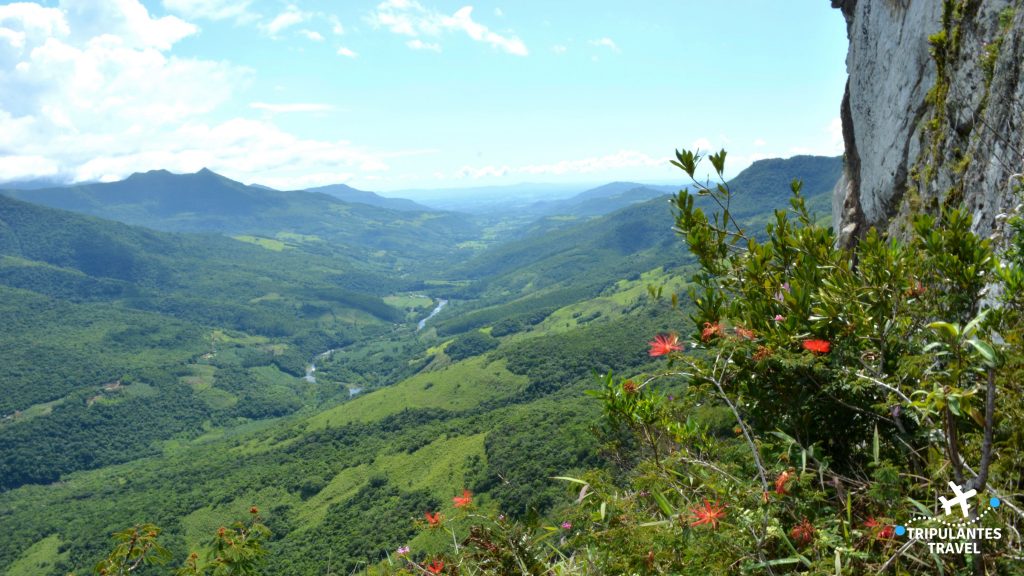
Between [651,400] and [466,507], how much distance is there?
2107mm

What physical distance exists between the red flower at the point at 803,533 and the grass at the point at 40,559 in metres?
132

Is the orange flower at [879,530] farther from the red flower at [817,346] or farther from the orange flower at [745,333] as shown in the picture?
the orange flower at [745,333]

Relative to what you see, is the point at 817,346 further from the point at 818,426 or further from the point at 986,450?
the point at 986,450

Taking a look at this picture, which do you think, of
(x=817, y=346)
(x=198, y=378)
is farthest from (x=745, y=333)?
(x=198, y=378)

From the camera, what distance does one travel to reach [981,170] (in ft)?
27.8

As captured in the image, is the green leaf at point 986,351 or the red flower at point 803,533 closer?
the green leaf at point 986,351

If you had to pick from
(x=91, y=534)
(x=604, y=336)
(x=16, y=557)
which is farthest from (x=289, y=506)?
(x=604, y=336)

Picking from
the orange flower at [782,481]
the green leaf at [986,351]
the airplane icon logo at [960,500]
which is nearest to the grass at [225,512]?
the orange flower at [782,481]

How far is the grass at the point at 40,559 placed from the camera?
9500cm

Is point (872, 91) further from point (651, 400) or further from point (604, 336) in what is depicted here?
point (604, 336)

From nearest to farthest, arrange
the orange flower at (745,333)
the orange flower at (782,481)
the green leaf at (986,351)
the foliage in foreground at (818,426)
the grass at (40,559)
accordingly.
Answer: the green leaf at (986,351), the foliage in foreground at (818,426), the orange flower at (782,481), the orange flower at (745,333), the grass at (40,559)

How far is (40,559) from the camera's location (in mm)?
98188

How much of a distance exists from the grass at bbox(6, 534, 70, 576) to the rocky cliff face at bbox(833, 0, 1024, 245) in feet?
436

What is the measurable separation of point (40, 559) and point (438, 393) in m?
83.5
